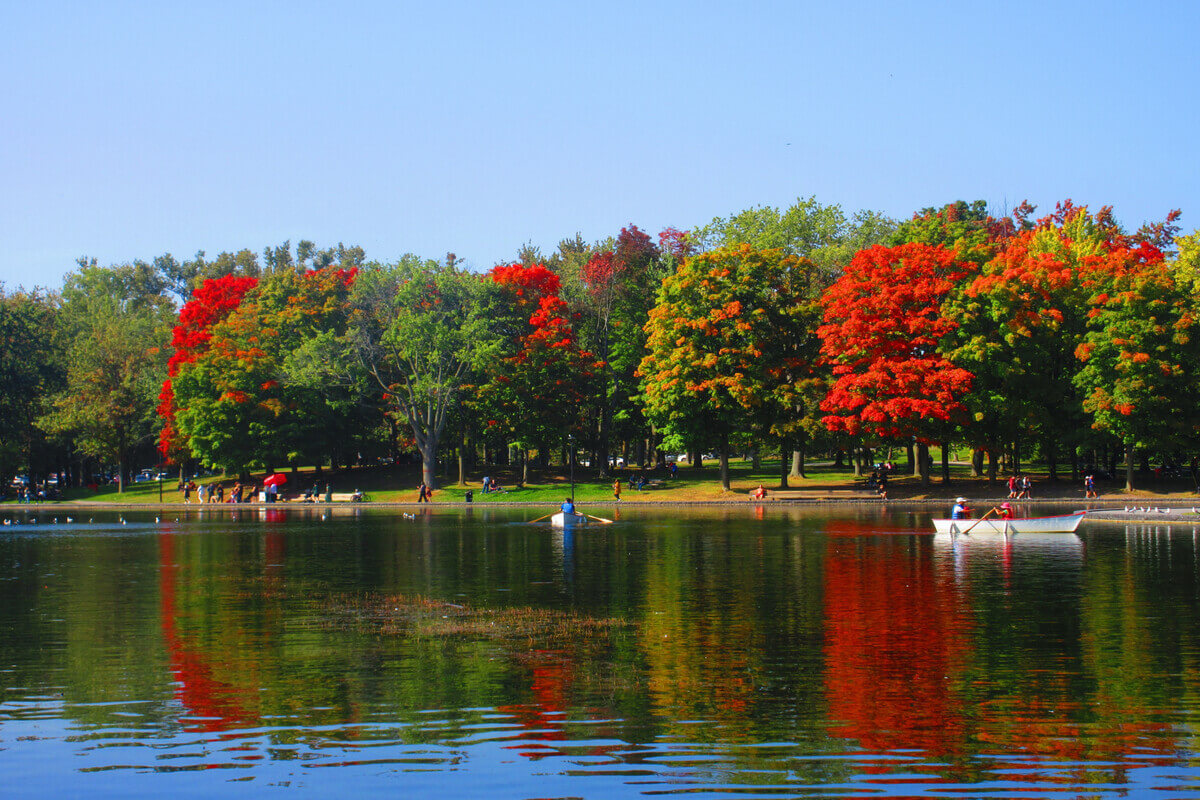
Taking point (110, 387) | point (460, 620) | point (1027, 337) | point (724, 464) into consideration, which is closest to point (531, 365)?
point (724, 464)

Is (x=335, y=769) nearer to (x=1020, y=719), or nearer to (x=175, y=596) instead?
(x=1020, y=719)

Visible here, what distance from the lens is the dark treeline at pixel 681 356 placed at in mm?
70125

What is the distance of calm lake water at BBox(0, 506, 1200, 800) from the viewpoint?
12.0 m

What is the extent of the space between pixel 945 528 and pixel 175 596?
30069 mm

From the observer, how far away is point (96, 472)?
131 metres

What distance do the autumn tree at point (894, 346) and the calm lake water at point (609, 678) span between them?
34.0 m

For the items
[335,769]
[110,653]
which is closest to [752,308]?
[110,653]

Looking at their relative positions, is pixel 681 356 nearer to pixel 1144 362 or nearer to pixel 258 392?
pixel 1144 362

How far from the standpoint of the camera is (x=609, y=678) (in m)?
16.9

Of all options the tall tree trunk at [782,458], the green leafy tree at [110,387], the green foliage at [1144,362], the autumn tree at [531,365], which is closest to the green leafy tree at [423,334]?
the autumn tree at [531,365]

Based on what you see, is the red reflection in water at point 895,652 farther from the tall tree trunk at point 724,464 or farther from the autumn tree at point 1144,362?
the tall tree trunk at point 724,464

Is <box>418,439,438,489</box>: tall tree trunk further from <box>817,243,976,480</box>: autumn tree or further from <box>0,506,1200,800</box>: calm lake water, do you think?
<box>0,506,1200,800</box>: calm lake water

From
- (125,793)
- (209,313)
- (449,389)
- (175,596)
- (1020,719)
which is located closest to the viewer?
(125,793)

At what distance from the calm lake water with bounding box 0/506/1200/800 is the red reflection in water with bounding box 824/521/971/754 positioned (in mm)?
83
